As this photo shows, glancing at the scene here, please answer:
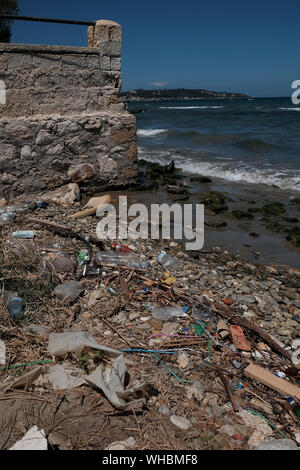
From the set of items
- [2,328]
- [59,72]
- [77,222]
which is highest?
[59,72]

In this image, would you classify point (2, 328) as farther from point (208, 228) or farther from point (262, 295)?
point (208, 228)

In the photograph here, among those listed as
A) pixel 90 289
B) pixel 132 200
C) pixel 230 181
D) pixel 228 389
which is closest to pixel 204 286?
pixel 90 289

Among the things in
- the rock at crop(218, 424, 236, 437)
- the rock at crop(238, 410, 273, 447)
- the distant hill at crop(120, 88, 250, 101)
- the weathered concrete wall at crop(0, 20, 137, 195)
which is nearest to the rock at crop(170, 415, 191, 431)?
the rock at crop(218, 424, 236, 437)

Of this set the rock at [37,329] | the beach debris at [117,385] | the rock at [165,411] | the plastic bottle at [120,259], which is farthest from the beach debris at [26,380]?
the plastic bottle at [120,259]

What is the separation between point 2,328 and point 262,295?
2.52 metres

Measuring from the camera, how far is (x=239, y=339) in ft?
9.32

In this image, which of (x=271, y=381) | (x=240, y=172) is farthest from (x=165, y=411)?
(x=240, y=172)

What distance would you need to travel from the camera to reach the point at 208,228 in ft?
18.5

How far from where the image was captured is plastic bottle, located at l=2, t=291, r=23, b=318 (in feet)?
8.87

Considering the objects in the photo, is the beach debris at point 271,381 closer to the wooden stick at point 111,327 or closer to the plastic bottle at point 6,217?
the wooden stick at point 111,327

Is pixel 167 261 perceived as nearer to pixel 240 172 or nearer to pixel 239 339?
pixel 239 339

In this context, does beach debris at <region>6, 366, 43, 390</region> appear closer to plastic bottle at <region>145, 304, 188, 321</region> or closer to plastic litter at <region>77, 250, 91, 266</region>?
plastic bottle at <region>145, 304, 188, 321</region>

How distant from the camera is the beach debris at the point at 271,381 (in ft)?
7.79

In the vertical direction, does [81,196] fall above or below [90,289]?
above
